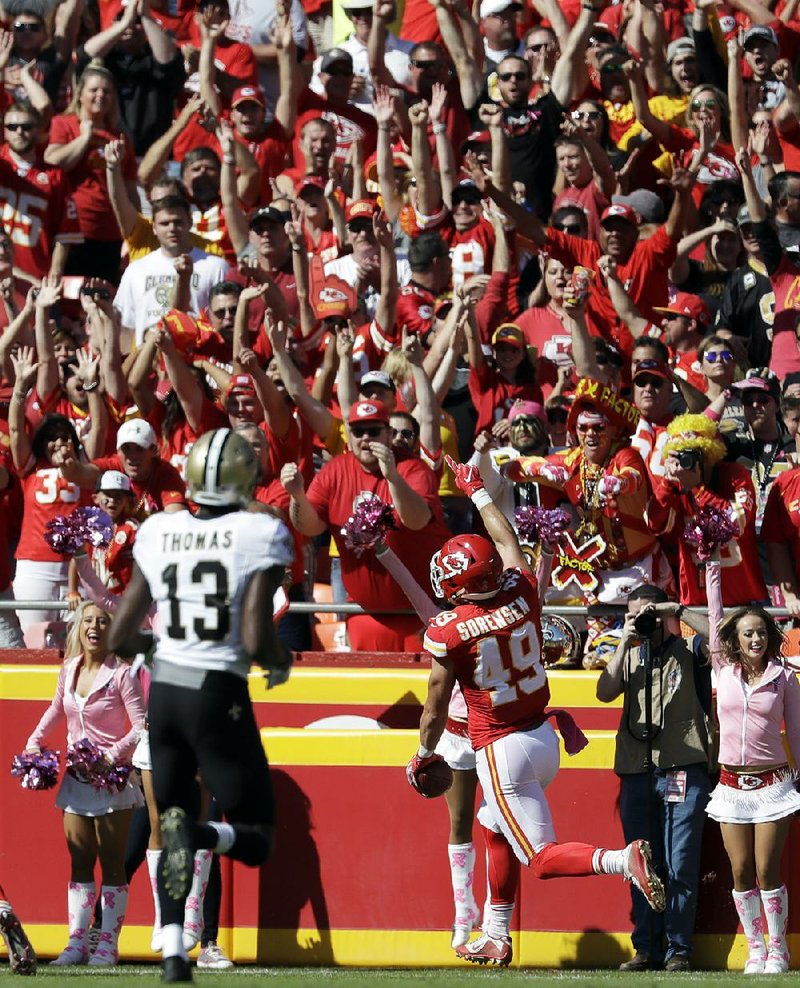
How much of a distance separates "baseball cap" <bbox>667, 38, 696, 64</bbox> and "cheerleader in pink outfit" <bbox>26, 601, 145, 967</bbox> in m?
7.56

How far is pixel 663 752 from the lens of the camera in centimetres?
956

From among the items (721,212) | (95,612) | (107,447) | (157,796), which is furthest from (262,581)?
(721,212)

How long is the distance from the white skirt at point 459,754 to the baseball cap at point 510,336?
11.4 feet

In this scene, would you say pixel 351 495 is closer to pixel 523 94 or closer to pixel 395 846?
pixel 395 846

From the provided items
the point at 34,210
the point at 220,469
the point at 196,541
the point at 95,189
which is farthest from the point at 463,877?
the point at 95,189

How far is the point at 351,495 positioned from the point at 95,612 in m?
1.61

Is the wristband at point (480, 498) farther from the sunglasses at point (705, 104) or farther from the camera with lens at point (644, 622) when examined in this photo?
the sunglasses at point (705, 104)

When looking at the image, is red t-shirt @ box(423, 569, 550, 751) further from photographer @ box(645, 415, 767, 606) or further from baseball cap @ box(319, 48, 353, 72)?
baseball cap @ box(319, 48, 353, 72)

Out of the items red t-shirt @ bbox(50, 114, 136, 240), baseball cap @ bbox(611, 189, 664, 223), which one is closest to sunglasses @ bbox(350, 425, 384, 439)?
baseball cap @ bbox(611, 189, 664, 223)

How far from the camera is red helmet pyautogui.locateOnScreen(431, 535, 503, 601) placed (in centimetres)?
873

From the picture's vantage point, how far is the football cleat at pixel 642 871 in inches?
320

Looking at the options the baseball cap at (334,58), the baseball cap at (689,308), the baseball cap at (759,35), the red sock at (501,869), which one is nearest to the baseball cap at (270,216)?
the baseball cap at (334,58)

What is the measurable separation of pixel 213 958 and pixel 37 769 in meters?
1.30

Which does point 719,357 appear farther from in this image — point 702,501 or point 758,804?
point 758,804
